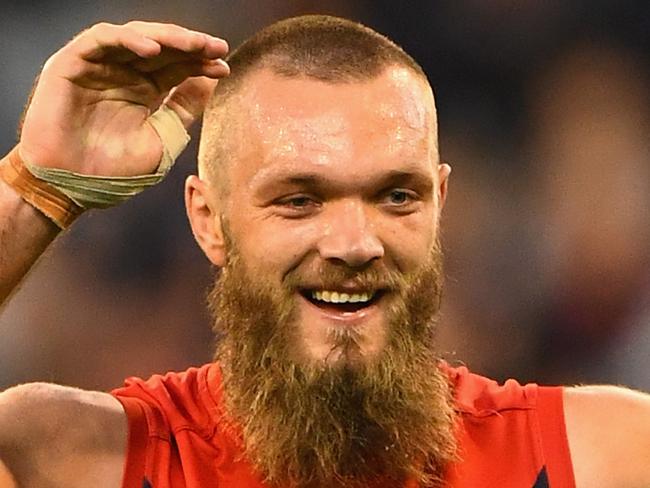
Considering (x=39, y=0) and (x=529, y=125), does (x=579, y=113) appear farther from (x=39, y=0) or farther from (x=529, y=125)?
(x=39, y=0)

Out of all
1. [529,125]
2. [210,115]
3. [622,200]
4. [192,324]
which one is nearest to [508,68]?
[529,125]

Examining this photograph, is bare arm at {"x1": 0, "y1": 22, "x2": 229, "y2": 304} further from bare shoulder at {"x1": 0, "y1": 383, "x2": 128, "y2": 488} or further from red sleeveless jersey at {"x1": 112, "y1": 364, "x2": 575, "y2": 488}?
red sleeveless jersey at {"x1": 112, "y1": 364, "x2": 575, "y2": 488}

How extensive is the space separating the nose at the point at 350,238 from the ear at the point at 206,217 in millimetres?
272

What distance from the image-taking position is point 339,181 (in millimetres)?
1940

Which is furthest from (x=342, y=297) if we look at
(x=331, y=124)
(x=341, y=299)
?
(x=331, y=124)

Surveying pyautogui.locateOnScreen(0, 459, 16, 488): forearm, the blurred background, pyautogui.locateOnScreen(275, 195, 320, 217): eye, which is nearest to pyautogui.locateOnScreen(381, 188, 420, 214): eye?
pyautogui.locateOnScreen(275, 195, 320, 217): eye

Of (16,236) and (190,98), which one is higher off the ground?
(190,98)

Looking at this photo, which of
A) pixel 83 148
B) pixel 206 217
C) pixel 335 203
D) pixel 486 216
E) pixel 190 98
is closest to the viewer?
pixel 83 148

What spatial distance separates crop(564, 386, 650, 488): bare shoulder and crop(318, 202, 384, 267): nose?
0.45 meters

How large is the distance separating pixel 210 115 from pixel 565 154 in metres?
1.63

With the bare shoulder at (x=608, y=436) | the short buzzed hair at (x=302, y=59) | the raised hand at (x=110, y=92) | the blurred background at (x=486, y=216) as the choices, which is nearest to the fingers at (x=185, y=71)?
the raised hand at (x=110, y=92)

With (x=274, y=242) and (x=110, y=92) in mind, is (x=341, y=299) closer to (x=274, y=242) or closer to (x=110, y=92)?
(x=274, y=242)

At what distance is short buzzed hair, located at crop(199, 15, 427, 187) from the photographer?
205cm

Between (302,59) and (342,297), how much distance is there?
397 mm
